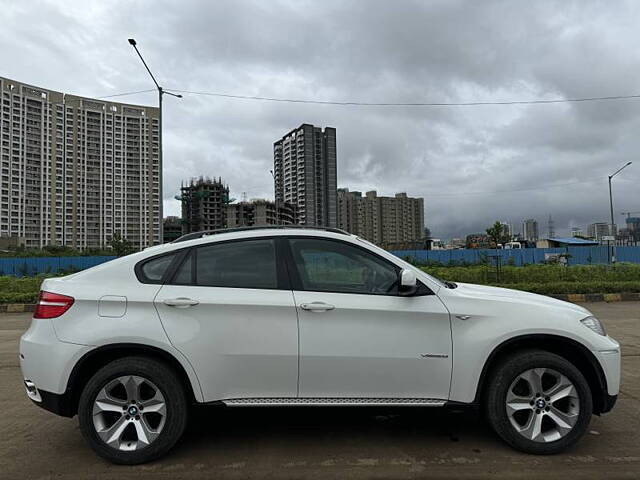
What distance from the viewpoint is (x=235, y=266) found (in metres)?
3.30

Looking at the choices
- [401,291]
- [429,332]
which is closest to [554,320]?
[429,332]

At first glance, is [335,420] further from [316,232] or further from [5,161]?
[5,161]

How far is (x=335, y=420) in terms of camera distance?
3.91 m

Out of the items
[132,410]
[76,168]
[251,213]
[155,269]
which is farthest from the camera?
[251,213]

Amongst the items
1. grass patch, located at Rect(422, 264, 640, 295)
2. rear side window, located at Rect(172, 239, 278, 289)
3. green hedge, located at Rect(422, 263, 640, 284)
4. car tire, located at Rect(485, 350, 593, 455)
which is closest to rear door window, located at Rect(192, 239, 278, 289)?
rear side window, located at Rect(172, 239, 278, 289)

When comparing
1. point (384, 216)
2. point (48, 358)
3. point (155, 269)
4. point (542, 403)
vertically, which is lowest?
point (542, 403)

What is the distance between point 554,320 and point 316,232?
1861mm

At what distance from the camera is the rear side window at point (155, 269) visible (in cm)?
323

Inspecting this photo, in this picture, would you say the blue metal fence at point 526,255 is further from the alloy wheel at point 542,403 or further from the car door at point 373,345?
the car door at point 373,345

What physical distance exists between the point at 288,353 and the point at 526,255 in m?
34.5

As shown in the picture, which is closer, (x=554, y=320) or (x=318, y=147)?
(x=554, y=320)

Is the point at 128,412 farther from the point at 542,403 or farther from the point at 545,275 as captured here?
the point at 545,275

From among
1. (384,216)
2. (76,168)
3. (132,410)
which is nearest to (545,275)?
(132,410)

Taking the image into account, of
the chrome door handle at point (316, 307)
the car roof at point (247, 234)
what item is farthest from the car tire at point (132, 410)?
the chrome door handle at point (316, 307)
